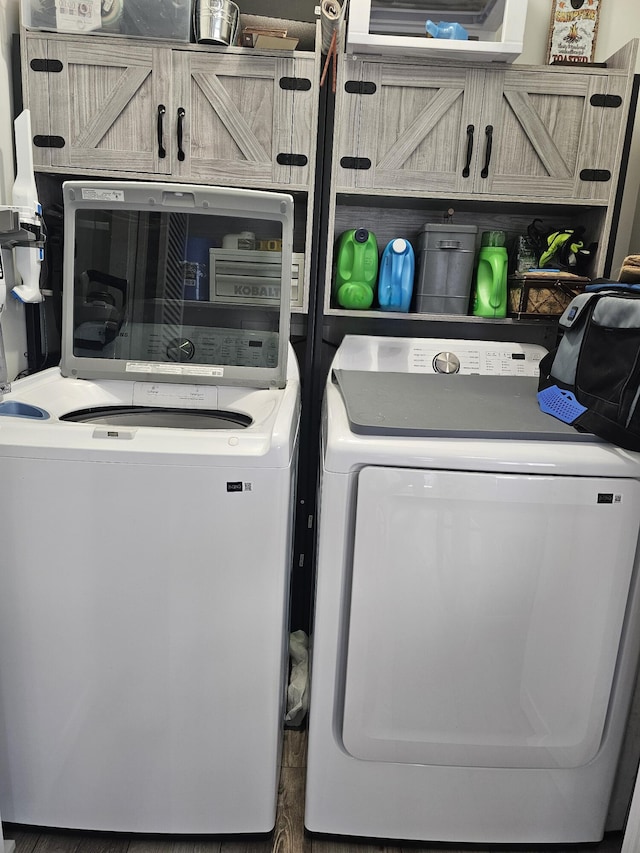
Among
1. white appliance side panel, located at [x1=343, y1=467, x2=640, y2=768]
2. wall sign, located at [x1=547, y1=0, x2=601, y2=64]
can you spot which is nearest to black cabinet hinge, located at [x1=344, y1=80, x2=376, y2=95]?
wall sign, located at [x1=547, y1=0, x2=601, y2=64]

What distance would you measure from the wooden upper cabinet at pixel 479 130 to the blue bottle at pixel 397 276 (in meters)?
0.22

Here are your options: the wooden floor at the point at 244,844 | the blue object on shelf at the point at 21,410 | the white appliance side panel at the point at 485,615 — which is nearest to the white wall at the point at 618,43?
the white appliance side panel at the point at 485,615

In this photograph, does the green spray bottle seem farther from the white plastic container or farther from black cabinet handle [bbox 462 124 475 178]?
the white plastic container

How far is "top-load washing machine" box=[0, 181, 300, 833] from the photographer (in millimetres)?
1285

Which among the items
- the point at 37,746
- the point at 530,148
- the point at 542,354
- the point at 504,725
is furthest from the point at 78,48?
the point at 504,725

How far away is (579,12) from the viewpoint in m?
2.26

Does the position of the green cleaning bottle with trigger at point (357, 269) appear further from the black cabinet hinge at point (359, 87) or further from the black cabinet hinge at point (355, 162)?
the black cabinet hinge at point (359, 87)

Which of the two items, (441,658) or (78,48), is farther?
(78,48)

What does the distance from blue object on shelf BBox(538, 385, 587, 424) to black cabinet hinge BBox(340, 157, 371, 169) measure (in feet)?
3.43

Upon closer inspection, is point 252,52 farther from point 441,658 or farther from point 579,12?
point 441,658

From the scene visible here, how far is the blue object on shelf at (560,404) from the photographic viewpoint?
1.44m

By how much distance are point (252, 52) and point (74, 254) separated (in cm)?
94

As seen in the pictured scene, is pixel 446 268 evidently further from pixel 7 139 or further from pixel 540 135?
pixel 7 139

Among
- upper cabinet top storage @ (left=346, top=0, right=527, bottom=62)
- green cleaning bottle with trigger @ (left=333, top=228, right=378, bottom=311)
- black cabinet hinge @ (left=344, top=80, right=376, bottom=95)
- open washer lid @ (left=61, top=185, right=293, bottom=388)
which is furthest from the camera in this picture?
green cleaning bottle with trigger @ (left=333, top=228, right=378, bottom=311)
